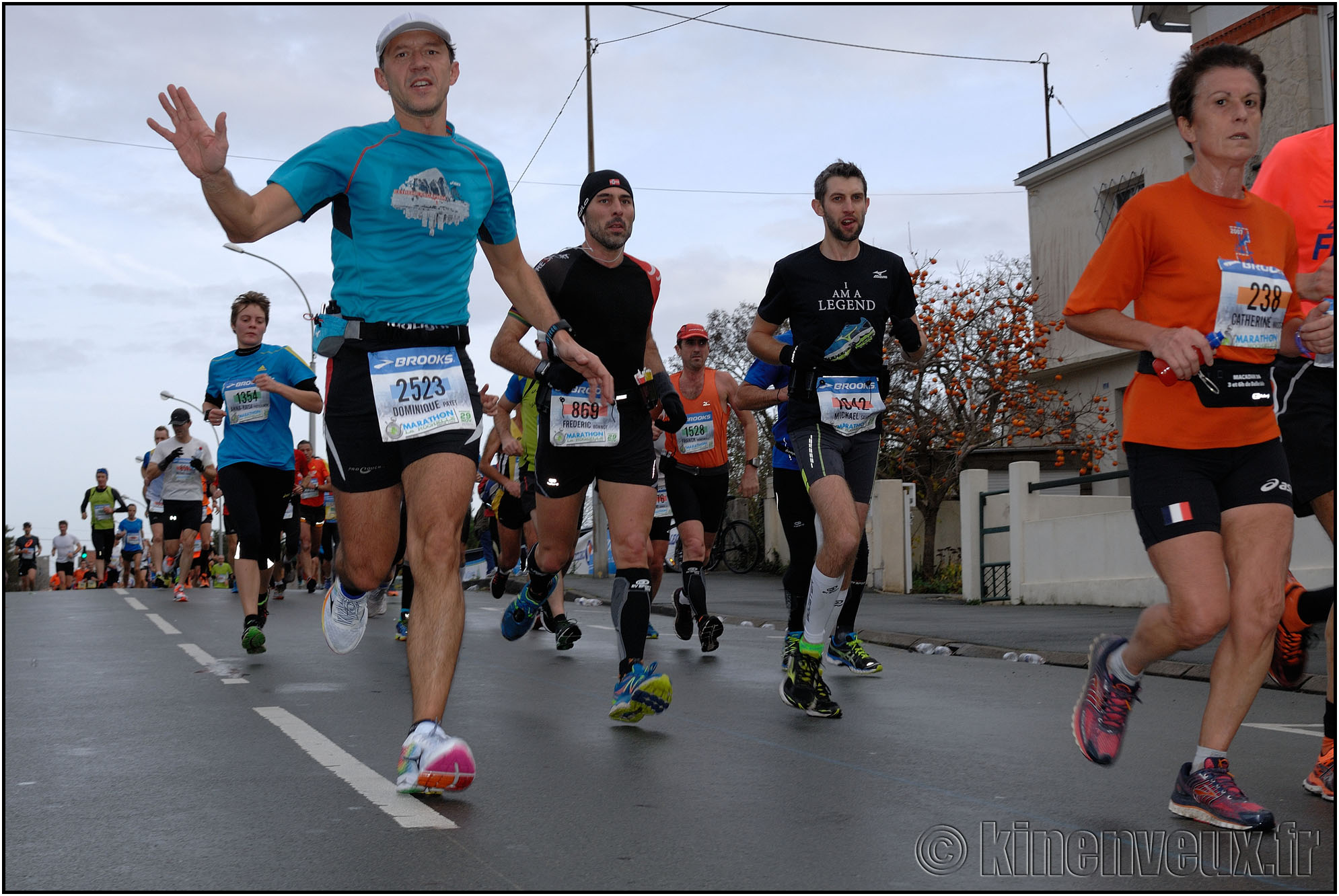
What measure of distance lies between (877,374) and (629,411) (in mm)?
1324

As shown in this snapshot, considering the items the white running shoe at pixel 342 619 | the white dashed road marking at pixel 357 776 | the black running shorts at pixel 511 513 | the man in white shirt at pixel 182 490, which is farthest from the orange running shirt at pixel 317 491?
the white running shoe at pixel 342 619

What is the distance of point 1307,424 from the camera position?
15.0ft

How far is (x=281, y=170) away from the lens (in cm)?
455

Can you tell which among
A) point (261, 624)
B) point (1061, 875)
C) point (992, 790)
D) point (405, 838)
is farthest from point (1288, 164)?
point (261, 624)

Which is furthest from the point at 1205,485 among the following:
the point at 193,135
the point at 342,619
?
the point at 342,619

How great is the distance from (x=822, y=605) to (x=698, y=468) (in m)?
3.80

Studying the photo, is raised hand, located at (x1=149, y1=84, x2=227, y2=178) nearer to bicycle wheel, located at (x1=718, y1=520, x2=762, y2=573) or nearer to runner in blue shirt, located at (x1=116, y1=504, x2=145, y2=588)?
bicycle wheel, located at (x1=718, y1=520, x2=762, y2=573)

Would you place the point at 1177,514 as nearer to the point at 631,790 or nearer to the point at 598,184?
the point at 631,790

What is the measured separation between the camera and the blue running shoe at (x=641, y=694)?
582 cm

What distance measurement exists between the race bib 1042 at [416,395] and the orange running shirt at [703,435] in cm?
536

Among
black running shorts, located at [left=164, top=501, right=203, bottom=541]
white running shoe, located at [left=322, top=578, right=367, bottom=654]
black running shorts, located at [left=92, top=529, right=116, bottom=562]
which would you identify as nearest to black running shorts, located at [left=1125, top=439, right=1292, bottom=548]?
white running shoe, located at [left=322, top=578, right=367, bottom=654]

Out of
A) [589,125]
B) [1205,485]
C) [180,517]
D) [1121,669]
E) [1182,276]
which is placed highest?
[589,125]

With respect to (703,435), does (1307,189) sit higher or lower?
higher

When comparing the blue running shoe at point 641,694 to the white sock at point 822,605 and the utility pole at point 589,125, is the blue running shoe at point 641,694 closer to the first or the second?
the white sock at point 822,605
